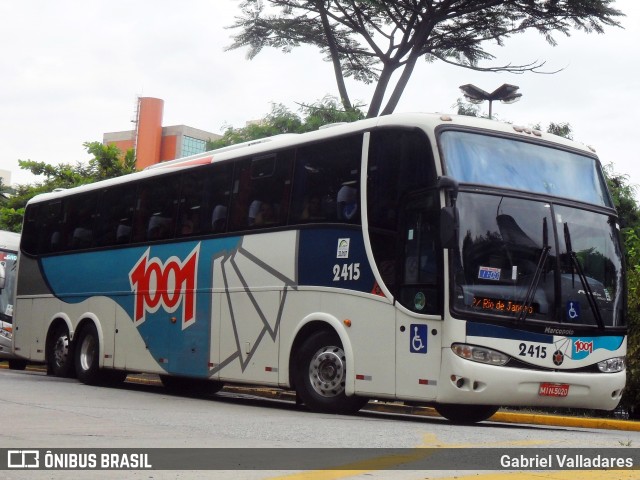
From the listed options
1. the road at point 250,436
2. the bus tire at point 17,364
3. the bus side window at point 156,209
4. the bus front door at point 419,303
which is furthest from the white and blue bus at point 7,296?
the bus front door at point 419,303

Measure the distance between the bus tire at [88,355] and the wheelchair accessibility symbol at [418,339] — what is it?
8132mm

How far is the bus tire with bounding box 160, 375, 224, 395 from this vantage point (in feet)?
60.0

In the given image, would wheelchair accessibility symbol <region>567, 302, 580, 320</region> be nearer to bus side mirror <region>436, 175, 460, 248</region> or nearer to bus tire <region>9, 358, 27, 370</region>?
bus side mirror <region>436, 175, 460, 248</region>

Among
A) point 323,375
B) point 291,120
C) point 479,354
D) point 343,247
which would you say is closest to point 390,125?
point 343,247

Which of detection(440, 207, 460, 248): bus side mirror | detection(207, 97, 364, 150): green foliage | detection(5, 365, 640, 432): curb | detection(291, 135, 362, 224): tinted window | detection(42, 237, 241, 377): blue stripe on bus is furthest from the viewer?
detection(207, 97, 364, 150): green foliage

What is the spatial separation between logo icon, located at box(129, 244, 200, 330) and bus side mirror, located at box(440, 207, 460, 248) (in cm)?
536

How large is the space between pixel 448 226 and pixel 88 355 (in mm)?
9680

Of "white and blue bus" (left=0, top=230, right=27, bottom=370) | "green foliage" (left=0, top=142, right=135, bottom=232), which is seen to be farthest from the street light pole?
"green foliage" (left=0, top=142, right=135, bottom=232)

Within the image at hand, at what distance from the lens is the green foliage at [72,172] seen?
122 ft

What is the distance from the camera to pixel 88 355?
62.2ft

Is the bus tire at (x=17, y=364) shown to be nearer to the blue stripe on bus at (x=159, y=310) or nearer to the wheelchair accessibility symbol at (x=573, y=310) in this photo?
the blue stripe on bus at (x=159, y=310)

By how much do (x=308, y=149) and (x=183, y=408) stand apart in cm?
351

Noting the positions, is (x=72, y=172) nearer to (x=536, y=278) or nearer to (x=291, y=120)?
(x=291, y=120)

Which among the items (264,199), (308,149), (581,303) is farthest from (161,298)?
(581,303)
